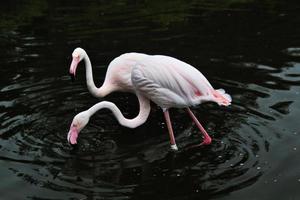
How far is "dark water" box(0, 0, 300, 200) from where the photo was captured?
24.0 feet

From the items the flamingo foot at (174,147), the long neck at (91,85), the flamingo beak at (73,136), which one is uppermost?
the long neck at (91,85)

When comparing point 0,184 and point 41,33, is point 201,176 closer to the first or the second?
point 0,184

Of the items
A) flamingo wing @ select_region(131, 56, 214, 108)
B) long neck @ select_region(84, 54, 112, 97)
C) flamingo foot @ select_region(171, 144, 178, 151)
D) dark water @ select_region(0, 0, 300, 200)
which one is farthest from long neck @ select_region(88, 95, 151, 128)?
long neck @ select_region(84, 54, 112, 97)

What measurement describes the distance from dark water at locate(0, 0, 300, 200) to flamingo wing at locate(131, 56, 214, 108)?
0.66 metres

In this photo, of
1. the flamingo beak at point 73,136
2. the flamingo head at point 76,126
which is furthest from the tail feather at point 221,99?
the flamingo beak at point 73,136

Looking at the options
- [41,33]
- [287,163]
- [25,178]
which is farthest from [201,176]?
[41,33]

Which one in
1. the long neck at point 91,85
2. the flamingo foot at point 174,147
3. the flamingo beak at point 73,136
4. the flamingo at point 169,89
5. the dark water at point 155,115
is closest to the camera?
the dark water at point 155,115

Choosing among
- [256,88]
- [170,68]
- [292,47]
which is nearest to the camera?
[170,68]

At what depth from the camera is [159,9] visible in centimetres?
1755

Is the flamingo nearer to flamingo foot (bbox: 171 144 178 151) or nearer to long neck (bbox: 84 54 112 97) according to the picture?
flamingo foot (bbox: 171 144 178 151)

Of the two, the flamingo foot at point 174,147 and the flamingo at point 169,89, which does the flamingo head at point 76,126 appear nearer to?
the flamingo at point 169,89

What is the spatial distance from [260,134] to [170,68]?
1683 millimetres

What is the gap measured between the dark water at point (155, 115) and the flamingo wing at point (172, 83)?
2.18 ft

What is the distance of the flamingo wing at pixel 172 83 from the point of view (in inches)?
328
